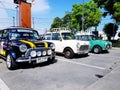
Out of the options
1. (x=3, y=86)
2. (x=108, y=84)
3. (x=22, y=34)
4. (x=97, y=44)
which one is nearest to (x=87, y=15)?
(x=97, y=44)

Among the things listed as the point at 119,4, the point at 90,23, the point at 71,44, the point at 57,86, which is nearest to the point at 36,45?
the point at 57,86

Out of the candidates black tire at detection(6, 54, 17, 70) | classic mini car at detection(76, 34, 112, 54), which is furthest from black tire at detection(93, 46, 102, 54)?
black tire at detection(6, 54, 17, 70)

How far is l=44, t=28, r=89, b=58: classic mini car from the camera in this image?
34.3ft

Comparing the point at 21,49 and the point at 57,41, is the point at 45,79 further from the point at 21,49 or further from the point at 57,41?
the point at 57,41

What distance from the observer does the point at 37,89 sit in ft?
17.0

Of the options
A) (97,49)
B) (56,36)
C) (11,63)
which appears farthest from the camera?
(97,49)

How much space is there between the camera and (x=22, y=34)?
8.90m

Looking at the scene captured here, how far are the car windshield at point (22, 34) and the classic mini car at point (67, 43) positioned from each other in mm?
2085

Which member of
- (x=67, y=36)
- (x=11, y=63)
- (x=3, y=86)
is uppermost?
(x=67, y=36)

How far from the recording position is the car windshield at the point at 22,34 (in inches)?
335

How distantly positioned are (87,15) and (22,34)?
3093 centimetres

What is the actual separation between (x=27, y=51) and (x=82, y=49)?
14.4 feet

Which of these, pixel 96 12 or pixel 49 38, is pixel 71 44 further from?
pixel 96 12

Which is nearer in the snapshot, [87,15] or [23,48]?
[23,48]
